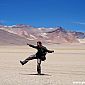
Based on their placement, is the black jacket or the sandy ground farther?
the black jacket

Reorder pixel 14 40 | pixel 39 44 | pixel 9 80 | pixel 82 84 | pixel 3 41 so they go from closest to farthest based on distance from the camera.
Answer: pixel 82 84
pixel 9 80
pixel 39 44
pixel 3 41
pixel 14 40

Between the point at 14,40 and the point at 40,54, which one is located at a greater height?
the point at 14,40

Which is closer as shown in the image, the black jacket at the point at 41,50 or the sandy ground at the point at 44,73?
the sandy ground at the point at 44,73

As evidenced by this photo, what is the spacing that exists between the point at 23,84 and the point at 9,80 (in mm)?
1253

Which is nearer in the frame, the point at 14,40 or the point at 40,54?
the point at 40,54

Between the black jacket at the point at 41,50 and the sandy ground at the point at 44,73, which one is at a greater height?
the black jacket at the point at 41,50

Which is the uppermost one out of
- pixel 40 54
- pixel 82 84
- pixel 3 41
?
pixel 3 41

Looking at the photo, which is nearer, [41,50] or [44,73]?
[41,50]

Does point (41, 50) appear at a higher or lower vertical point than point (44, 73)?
higher

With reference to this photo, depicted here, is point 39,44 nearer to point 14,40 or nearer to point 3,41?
point 3,41

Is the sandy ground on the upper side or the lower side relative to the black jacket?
lower

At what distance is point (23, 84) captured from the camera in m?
12.3

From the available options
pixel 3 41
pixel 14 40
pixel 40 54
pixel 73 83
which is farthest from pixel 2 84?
pixel 14 40

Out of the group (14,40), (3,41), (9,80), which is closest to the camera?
(9,80)
